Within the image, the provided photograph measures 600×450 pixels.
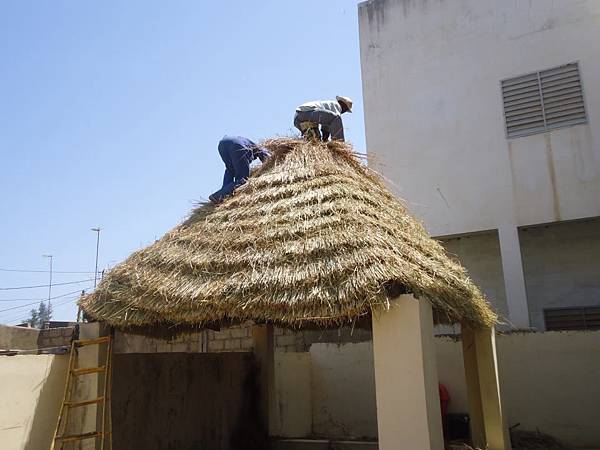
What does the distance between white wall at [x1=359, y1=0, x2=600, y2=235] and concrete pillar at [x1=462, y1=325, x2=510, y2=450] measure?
365 cm

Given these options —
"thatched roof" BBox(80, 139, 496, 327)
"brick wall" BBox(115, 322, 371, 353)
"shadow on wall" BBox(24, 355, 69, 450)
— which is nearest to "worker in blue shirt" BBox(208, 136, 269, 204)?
"thatched roof" BBox(80, 139, 496, 327)

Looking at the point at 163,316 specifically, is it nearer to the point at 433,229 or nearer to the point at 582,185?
the point at 433,229

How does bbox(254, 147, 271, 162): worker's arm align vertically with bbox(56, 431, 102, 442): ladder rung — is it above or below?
above

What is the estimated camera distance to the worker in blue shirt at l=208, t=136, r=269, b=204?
7.39m

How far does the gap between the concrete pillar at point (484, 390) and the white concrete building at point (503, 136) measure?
9.32 ft

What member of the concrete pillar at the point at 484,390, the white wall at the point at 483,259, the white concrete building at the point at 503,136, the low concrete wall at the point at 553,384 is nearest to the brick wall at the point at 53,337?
the white concrete building at the point at 503,136

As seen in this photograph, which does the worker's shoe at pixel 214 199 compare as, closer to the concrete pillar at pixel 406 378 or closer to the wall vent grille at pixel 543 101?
the concrete pillar at pixel 406 378

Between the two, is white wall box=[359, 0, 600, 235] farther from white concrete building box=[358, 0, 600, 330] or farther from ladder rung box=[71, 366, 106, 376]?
ladder rung box=[71, 366, 106, 376]

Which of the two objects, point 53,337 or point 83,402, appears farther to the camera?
point 53,337

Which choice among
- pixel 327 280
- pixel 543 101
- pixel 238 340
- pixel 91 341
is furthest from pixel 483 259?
pixel 91 341

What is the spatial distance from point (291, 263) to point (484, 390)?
3.31m

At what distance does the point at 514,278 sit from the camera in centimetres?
994

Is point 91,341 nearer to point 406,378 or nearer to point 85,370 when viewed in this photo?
point 85,370

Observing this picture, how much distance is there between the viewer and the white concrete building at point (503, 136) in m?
9.93
